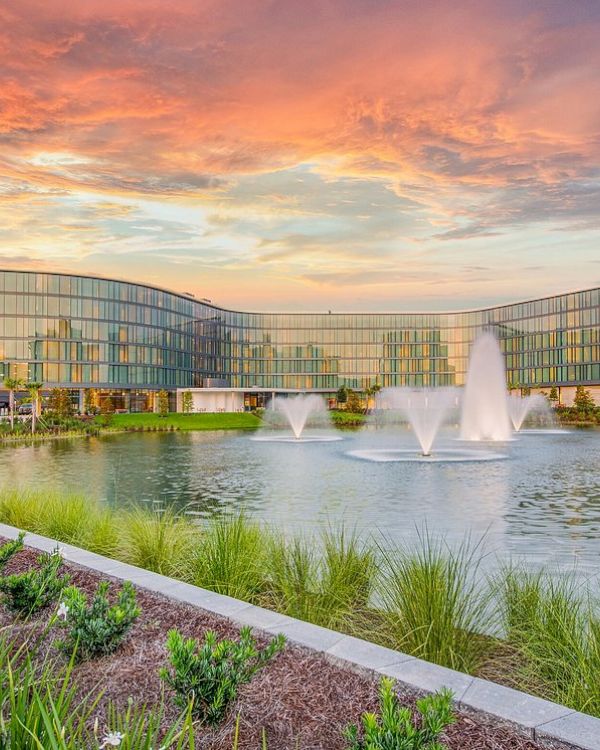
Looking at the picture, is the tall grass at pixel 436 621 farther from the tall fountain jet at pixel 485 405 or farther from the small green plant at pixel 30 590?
the tall fountain jet at pixel 485 405

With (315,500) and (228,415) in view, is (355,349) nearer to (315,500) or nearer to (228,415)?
(228,415)

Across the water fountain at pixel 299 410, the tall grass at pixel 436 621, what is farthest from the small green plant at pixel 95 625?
the water fountain at pixel 299 410

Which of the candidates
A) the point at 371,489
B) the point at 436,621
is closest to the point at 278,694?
the point at 436,621

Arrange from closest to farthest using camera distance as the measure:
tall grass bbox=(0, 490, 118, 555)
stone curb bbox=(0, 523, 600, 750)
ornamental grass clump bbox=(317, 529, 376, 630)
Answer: stone curb bbox=(0, 523, 600, 750)
ornamental grass clump bbox=(317, 529, 376, 630)
tall grass bbox=(0, 490, 118, 555)

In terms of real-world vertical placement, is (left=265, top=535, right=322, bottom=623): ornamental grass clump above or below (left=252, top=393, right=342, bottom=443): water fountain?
above

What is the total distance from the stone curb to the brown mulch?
79 millimetres

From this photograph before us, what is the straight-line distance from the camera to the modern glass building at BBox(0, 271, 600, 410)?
87125mm

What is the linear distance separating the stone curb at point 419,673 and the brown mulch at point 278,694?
0.08m

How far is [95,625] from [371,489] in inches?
600

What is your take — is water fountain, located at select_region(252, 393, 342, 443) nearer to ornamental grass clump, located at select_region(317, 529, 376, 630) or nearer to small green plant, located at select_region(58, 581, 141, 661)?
ornamental grass clump, located at select_region(317, 529, 376, 630)

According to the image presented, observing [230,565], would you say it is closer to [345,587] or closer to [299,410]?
[345,587]

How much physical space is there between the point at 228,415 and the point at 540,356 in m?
60.9

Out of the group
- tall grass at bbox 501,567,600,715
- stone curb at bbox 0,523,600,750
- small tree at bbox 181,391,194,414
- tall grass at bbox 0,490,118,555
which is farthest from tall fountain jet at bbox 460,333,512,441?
small tree at bbox 181,391,194,414

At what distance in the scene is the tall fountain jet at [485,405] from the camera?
44500 mm
